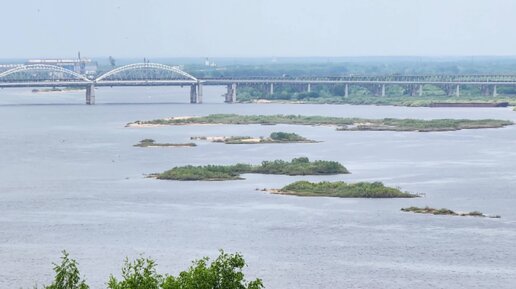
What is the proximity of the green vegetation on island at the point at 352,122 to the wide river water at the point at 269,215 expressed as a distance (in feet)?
18.9

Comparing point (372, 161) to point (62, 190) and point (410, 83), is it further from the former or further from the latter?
point (410, 83)

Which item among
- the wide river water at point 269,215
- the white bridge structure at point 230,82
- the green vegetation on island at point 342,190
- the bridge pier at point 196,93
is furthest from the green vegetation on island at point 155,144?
the bridge pier at point 196,93

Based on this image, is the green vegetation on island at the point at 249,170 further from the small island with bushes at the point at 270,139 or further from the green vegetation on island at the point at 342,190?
the small island with bushes at the point at 270,139

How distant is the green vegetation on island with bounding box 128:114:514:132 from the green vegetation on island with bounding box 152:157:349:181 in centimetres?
2311

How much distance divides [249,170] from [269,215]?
11349 millimetres

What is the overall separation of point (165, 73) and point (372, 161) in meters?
102

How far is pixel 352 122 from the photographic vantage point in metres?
79.2

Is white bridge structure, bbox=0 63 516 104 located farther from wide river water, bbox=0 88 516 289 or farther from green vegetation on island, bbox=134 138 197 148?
green vegetation on island, bbox=134 138 197 148

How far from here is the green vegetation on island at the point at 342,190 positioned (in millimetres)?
44344

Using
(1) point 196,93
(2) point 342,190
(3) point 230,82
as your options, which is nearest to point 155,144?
(2) point 342,190

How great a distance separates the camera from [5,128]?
253ft

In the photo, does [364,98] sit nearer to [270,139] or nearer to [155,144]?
[270,139]

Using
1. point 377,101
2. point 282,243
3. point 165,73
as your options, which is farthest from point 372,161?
point 165,73

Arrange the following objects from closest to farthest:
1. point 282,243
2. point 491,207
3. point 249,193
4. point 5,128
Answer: point 282,243 < point 491,207 < point 249,193 < point 5,128
